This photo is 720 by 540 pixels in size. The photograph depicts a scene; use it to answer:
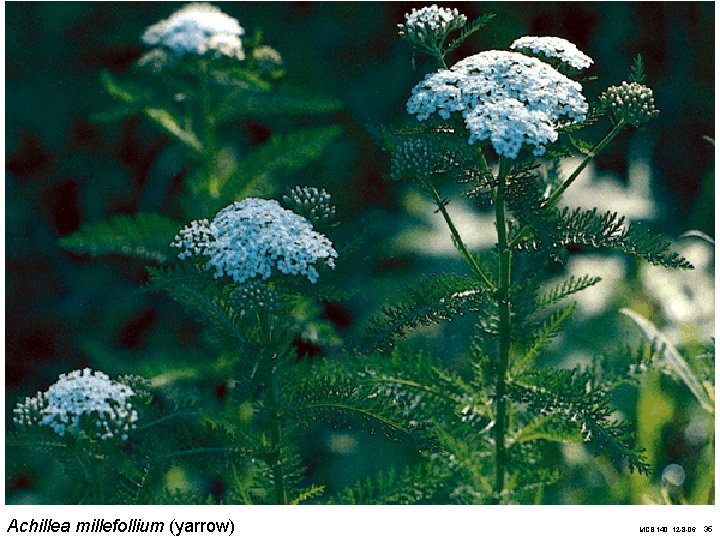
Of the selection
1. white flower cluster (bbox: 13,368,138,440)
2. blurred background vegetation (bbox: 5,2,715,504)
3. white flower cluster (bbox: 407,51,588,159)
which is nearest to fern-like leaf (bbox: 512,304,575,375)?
white flower cluster (bbox: 407,51,588,159)

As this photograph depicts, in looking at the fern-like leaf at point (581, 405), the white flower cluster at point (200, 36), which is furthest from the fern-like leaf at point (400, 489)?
the white flower cluster at point (200, 36)

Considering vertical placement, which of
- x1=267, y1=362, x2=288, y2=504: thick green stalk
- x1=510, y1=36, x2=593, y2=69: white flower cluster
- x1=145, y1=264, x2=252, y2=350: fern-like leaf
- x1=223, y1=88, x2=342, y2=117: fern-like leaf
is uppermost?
x1=223, y1=88, x2=342, y2=117: fern-like leaf

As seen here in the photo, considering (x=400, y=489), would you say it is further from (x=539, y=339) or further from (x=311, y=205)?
(x=311, y=205)

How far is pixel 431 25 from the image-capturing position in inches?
93.5

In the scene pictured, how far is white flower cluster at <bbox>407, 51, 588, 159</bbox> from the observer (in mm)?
2203

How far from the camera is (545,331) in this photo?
2611 mm

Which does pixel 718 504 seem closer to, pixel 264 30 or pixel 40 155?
pixel 264 30

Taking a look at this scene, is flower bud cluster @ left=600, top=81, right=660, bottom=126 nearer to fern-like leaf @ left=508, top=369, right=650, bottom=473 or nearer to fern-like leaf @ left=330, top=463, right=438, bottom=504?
fern-like leaf @ left=508, top=369, right=650, bottom=473

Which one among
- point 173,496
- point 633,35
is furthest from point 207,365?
point 633,35

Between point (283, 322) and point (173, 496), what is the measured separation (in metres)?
0.63

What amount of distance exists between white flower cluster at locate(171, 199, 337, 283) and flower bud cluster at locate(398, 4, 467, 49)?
49cm

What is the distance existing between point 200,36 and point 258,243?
1.33 metres

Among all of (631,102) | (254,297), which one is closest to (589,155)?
(631,102)

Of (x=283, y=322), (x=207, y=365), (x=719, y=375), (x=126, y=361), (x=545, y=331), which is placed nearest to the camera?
(x=283, y=322)
